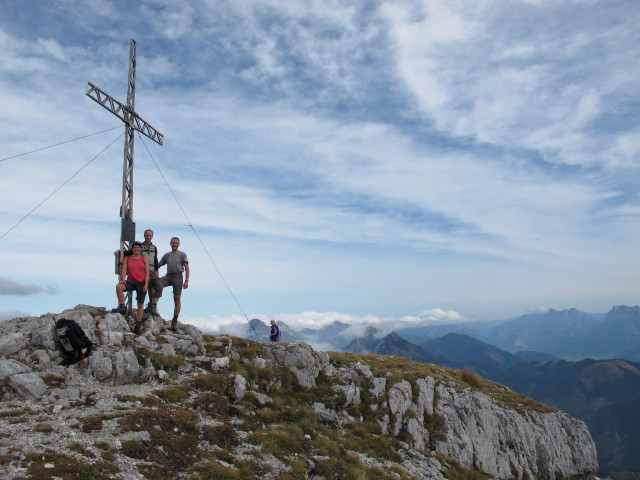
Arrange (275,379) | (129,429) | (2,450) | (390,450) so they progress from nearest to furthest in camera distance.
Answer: (2,450) < (129,429) < (390,450) < (275,379)

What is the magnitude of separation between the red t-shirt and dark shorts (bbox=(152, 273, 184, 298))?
233 cm

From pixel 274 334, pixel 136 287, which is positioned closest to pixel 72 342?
pixel 136 287

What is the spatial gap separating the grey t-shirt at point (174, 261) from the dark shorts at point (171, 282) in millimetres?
320

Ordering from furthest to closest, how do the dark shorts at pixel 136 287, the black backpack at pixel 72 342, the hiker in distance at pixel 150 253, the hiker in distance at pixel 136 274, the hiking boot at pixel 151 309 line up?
the hiking boot at pixel 151 309
the hiker in distance at pixel 150 253
the dark shorts at pixel 136 287
the hiker in distance at pixel 136 274
the black backpack at pixel 72 342

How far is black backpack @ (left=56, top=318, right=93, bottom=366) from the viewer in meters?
19.0

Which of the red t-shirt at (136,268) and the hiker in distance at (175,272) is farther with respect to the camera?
the hiker in distance at (175,272)

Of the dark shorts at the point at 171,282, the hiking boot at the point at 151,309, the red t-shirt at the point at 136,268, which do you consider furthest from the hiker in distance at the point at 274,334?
the red t-shirt at the point at 136,268

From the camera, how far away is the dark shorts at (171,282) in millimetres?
24078

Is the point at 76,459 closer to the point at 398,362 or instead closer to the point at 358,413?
the point at 358,413

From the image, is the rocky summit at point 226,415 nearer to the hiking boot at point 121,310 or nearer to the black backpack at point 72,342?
the black backpack at point 72,342

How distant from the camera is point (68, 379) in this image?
1788 centimetres

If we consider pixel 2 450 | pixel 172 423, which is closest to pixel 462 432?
pixel 172 423

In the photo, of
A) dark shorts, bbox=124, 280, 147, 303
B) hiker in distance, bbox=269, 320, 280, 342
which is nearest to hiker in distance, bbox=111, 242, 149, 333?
dark shorts, bbox=124, 280, 147, 303

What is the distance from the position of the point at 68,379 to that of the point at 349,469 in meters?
13.1
